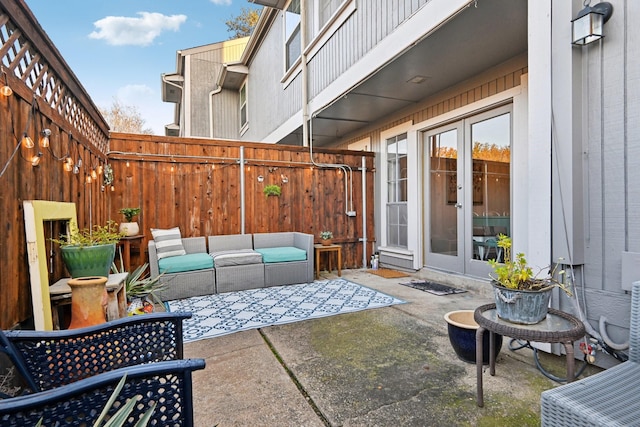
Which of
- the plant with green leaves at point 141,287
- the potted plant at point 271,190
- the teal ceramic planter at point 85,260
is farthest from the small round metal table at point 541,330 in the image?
the potted plant at point 271,190

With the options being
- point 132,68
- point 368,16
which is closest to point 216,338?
point 368,16

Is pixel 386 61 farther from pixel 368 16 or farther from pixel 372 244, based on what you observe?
pixel 372 244

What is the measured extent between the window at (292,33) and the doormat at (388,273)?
4.48m

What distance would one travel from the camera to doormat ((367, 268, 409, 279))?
5.23 meters

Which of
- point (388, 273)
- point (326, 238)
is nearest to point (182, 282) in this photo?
point (326, 238)

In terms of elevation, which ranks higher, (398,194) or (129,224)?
(398,194)

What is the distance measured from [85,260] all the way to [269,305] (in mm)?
1970

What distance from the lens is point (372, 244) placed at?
20.6ft

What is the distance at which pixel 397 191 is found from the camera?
5.77 m

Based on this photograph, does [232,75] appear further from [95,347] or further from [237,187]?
[95,347]

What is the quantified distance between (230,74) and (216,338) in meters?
9.14

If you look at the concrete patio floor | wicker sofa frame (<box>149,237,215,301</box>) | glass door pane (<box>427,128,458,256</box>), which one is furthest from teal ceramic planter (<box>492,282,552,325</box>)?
wicker sofa frame (<box>149,237,215,301</box>)

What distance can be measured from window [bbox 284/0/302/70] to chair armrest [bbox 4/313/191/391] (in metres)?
6.30

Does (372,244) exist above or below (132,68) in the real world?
below
